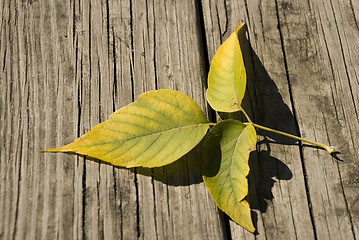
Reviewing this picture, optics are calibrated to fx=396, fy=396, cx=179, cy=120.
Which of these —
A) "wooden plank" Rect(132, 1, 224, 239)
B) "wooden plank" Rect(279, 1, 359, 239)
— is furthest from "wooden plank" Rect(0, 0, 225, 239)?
"wooden plank" Rect(279, 1, 359, 239)

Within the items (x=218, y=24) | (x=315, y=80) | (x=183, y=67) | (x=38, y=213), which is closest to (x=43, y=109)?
(x=38, y=213)

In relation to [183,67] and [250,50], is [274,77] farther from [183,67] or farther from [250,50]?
[183,67]

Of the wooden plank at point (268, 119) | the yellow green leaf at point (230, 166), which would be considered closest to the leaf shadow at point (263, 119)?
the wooden plank at point (268, 119)

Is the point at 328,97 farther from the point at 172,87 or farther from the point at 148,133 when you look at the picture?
the point at 148,133

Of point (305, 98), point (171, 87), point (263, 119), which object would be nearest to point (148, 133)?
point (171, 87)

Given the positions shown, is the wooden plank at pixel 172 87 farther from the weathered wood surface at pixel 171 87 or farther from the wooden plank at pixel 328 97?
the wooden plank at pixel 328 97

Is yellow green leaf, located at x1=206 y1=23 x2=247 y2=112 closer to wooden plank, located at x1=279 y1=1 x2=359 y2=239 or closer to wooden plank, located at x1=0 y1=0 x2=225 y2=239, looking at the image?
wooden plank, located at x1=0 y1=0 x2=225 y2=239
